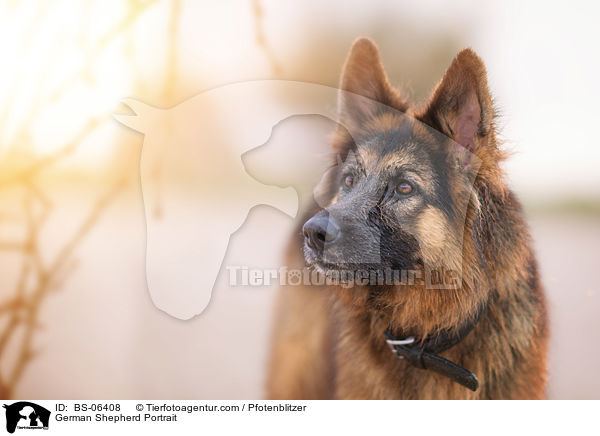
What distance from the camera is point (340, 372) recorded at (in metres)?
1.51

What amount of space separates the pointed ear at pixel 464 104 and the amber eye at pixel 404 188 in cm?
19

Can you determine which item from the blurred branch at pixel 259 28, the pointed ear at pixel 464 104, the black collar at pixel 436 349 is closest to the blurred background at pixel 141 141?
the blurred branch at pixel 259 28

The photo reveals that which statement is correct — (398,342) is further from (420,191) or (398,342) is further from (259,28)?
(259,28)

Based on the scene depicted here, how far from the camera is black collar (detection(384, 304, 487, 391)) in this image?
128 cm

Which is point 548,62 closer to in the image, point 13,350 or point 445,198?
point 445,198

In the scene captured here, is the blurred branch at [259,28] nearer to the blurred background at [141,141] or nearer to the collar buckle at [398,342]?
the blurred background at [141,141]

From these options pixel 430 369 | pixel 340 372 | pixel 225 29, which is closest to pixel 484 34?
pixel 225 29

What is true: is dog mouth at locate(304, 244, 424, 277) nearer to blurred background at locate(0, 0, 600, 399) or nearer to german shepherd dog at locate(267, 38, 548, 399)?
german shepherd dog at locate(267, 38, 548, 399)

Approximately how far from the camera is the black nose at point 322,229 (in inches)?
45.4

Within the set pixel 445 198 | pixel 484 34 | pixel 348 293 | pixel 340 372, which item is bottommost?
pixel 340 372

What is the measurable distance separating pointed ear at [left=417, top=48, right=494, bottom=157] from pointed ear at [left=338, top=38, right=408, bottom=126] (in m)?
0.15

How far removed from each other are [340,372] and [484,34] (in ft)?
4.35

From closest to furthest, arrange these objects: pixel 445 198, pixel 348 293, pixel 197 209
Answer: pixel 445 198 < pixel 348 293 < pixel 197 209
